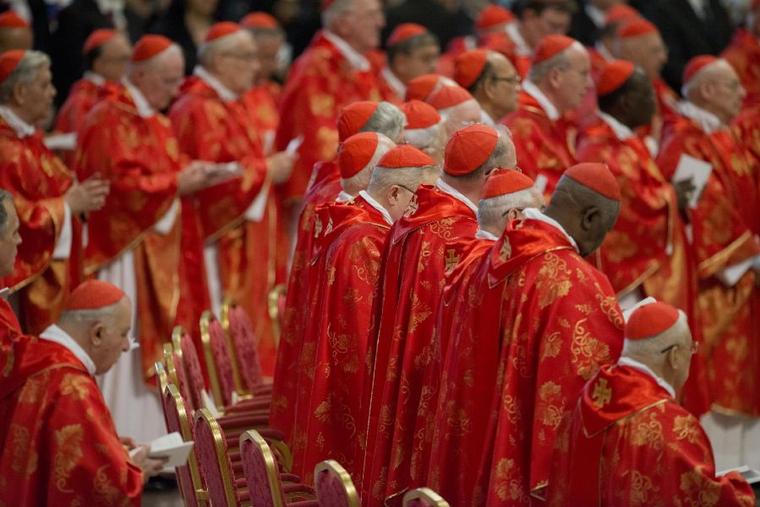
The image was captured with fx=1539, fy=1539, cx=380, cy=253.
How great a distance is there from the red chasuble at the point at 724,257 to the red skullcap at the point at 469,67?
1277mm

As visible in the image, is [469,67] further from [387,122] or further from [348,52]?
[348,52]

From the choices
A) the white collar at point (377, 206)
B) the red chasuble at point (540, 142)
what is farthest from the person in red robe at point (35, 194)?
the white collar at point (377, 206)

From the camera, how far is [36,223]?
7145 millimetres

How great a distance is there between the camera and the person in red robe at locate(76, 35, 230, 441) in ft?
26.0

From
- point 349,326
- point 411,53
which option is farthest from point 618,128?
point 349,326

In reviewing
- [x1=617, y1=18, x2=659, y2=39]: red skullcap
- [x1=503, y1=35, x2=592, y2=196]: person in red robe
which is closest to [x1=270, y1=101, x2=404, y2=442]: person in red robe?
[x1=503, y1=35, x2=592, y2=196]: person in red robe

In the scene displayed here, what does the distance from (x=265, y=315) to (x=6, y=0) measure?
3.46 meters

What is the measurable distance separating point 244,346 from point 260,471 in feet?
8.86

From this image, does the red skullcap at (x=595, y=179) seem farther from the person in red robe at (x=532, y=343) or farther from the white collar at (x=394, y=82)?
the white collar at (x=394, y=82)

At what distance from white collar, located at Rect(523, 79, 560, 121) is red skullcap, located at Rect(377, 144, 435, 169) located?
232 cm

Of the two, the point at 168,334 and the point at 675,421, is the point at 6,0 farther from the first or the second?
the point at 675,421

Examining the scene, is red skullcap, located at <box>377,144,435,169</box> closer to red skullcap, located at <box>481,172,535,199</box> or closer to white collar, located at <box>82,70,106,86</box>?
red skullcap, located at <box>481,172,535,199</box>

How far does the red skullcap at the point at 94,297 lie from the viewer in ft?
15.3

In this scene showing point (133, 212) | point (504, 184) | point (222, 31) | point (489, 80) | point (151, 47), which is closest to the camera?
point (504, 184)
